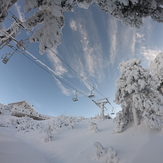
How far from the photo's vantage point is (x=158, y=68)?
545 inches

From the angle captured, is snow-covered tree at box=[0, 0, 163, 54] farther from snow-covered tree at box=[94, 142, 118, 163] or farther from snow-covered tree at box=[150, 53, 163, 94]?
snow-covered tree at box=[150, 53, 163, 94]

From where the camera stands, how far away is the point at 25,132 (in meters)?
13.1

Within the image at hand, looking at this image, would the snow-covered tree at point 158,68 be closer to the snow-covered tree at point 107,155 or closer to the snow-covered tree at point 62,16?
the snow-covered tree at point 107,155

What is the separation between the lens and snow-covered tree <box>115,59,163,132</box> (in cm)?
Result: 736

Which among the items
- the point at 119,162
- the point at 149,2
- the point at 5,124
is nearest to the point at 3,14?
the point at 149,2

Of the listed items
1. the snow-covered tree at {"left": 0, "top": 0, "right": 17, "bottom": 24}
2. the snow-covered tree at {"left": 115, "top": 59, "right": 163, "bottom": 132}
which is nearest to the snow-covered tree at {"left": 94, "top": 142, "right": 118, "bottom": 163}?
the snow-covered tree at {"left": 115, "top": 59, "right": 163, "bottom": 132}

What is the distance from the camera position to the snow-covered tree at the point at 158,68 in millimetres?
13469

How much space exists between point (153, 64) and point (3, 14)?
17.6 meters

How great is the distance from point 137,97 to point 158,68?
28.8 ft

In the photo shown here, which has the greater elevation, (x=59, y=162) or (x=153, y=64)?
(x=153, y=64)

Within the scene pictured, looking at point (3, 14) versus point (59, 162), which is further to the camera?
point (59, 162)

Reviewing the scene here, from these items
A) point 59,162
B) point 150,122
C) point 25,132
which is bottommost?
point 59,162

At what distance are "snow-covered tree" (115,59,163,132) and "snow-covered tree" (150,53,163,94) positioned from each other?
6.11 m

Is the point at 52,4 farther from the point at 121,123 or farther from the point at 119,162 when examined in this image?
the point at 121,123
